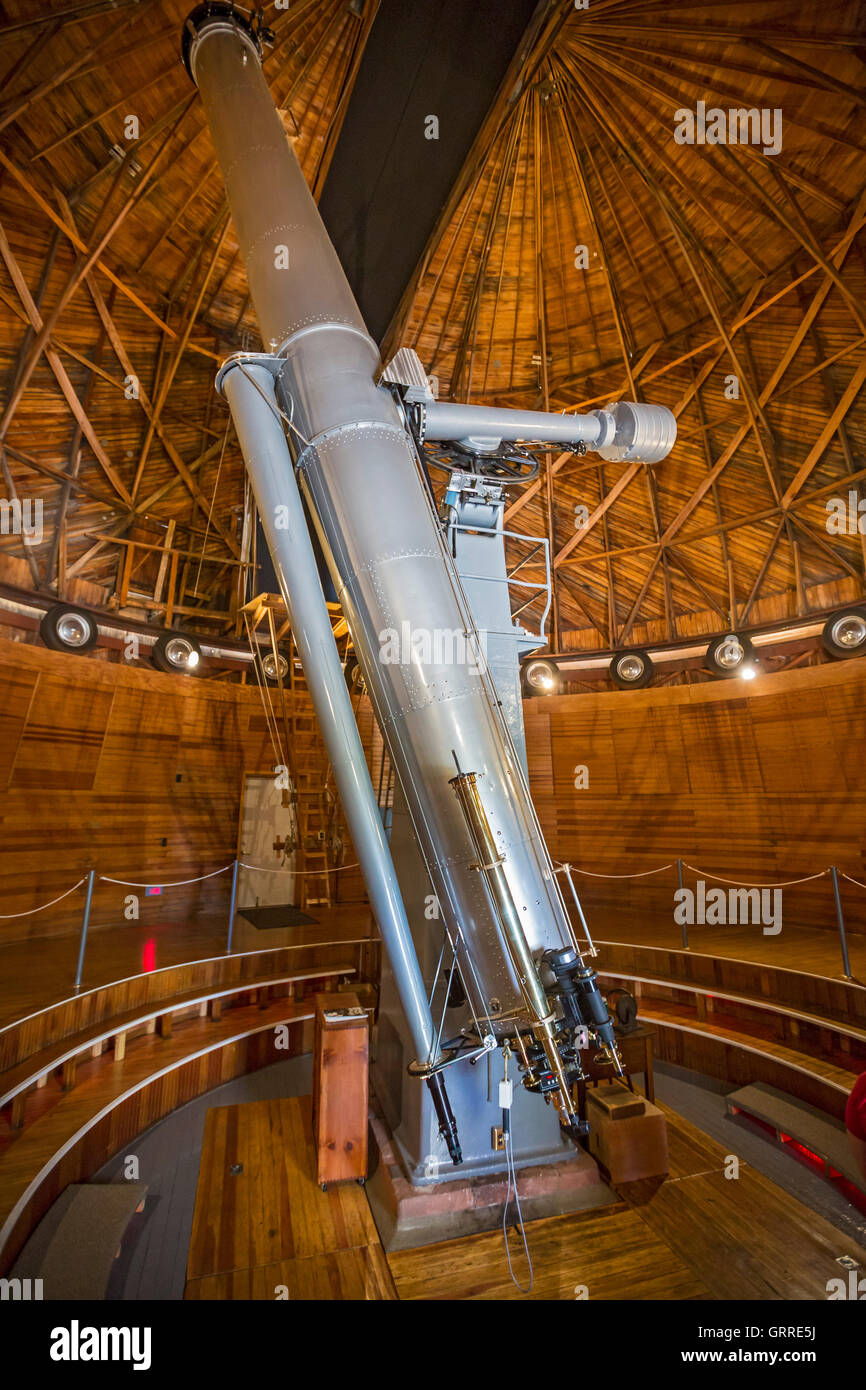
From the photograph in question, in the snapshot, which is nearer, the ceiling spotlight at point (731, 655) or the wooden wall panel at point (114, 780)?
the wooden wall panel at point (114, 780)

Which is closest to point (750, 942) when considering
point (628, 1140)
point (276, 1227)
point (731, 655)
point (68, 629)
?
point (628, 1140)

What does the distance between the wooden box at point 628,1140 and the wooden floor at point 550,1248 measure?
131 millimetres

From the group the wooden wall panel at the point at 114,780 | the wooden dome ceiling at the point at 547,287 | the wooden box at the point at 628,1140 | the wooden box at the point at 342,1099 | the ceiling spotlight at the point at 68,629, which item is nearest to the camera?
the wooden box at the point at 628,1140

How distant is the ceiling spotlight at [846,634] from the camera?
9.81 meters

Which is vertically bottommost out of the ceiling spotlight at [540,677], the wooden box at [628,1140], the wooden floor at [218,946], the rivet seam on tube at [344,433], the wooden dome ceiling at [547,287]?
the wooden box at [628,1140]

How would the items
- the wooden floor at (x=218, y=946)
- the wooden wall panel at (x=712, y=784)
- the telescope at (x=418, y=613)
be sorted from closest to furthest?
the telescope at (x=418, y=613) < the wooden floor at (x=218, y=946) < the wooden wall panel at (x=712, y=784)

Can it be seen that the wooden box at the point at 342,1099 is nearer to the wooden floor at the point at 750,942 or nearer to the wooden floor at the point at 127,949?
the wooden floor at the point at 127,949

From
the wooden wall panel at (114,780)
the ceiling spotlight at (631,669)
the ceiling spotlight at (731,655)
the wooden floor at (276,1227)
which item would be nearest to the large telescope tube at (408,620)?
the wooden floor at (276,1227)

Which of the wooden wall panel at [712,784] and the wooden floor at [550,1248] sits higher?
the wooden wall panel at [712,784]

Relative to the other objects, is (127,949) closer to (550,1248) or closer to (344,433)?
(550,1248)

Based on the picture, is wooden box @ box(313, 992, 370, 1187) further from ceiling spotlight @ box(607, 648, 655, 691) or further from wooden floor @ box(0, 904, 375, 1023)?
ceiling spotlight @ box(607, 648, 655, 691)

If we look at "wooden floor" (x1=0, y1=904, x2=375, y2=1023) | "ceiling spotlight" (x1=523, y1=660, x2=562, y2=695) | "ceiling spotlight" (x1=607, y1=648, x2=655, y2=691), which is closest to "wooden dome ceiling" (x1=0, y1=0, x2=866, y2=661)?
"ceiling spotlight" (x1=607, y1=648, x2=655, y2=691)

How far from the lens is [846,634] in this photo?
9.97 metres
